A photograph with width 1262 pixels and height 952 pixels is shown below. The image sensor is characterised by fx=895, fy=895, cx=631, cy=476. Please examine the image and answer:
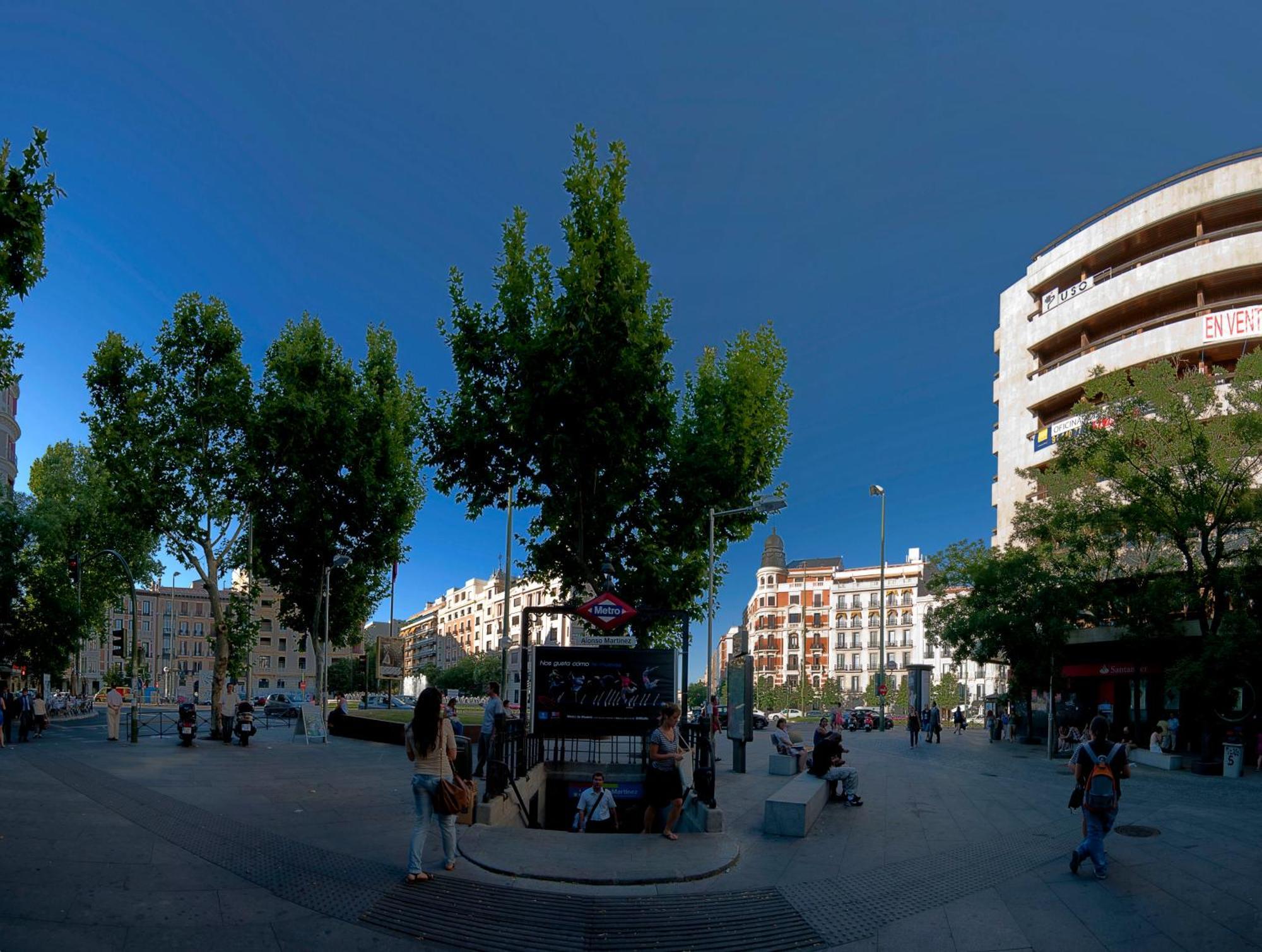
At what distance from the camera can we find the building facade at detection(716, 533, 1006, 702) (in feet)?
349

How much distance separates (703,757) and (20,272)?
1076 centimetres

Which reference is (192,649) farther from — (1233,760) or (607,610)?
(1233,760)

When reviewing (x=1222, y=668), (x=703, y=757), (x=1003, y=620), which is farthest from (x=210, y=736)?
(x=1222, y=668)

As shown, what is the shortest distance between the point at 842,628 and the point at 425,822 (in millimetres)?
109501

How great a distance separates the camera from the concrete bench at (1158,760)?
24.8 meters

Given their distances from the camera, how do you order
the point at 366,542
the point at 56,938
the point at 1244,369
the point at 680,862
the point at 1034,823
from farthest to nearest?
the point at 366,542, the point at 1244,369, the point at 1034,823, the point at 680,862, the point at 56,938

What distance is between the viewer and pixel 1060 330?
132ft

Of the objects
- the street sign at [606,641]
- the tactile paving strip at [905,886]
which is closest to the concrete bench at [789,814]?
the tactile paving strip at [905,886]

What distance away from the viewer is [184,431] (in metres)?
27.8

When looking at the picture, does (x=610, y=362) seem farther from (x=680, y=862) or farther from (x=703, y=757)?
(x=680, y=862)

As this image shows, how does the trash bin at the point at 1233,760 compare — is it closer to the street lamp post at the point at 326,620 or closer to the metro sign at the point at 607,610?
the metro sign at the point at 607,610

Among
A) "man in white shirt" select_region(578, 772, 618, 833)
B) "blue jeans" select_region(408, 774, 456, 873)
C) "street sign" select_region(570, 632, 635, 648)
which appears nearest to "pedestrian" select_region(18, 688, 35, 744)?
"street sign" select_region(570, 632, 635, 648)

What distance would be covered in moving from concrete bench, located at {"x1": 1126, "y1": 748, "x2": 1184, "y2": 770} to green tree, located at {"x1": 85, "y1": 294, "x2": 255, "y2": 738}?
89.4 feet

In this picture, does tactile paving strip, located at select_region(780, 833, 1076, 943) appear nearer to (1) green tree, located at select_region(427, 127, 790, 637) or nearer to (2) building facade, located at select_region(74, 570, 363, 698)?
(1) green tree, located at select_region(427, 127, 790, 637)
